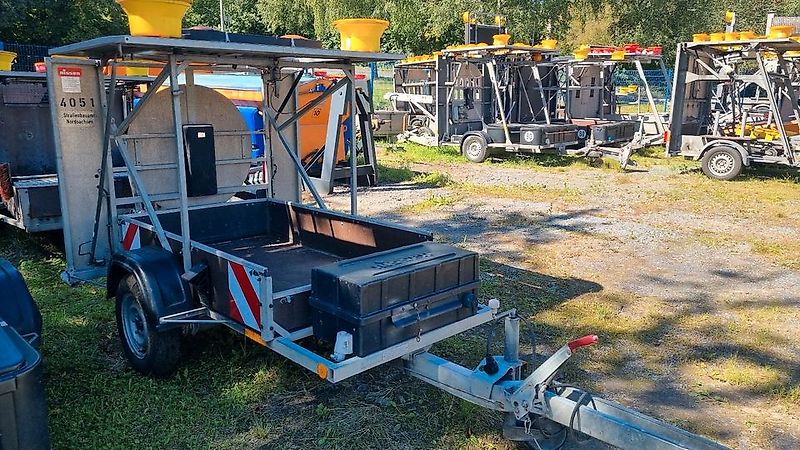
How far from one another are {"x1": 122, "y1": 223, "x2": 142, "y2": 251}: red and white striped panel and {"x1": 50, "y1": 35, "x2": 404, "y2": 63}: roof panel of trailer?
1.16 m

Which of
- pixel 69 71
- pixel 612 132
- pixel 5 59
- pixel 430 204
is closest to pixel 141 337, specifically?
pixel 69 71

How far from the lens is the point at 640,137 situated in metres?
14.6

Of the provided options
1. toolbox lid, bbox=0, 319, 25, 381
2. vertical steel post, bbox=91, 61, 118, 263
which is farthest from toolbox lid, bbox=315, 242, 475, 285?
vertical steel post, bbox=91, 61, 118, 263

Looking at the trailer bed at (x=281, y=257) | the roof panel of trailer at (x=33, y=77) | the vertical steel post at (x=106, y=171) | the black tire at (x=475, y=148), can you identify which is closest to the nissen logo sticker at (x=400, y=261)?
the trailer bed at (x=281, y=257)

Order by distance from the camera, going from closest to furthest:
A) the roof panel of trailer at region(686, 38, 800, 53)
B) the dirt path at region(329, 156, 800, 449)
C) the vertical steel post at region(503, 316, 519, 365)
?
the vertical steel post at region(503, 316, 519, 365)
the dirt path at region(329, 156, 800, 449)
the roof panel of trailer at region(686, 38, 800, 53)

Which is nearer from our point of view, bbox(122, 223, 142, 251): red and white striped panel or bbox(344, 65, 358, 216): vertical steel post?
bbox(122, 223, 142, 251): red and white striped panel

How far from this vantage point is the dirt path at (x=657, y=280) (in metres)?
4.10

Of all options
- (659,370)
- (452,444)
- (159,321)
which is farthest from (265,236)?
(659,370)

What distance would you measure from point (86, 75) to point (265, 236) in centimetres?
187

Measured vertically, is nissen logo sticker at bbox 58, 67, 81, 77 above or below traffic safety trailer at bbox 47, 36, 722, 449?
above

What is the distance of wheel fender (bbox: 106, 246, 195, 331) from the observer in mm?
3801

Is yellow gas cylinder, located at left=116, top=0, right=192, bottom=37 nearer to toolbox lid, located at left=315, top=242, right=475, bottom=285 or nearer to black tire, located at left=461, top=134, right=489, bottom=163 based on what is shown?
toolbox lid, located at left=315, top=242, right=475, bottom=285

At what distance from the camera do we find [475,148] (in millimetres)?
14422

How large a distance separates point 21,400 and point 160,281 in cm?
135
